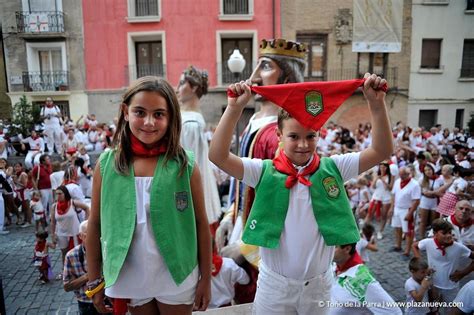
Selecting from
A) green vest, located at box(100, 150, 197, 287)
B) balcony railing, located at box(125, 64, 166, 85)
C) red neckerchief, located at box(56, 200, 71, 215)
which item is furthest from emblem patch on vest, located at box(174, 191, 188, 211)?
red neckerchief, located at box(56, 200, 71, 215)

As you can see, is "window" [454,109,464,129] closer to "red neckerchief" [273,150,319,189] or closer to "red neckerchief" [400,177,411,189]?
"red neckerchief" [400,177,411,189]

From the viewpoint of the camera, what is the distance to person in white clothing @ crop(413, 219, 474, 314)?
11.6ft

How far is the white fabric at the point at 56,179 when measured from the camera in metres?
4.59

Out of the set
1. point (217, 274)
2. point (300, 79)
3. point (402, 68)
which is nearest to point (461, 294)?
point (217, 274)

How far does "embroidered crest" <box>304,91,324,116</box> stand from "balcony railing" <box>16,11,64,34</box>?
8.98 feet

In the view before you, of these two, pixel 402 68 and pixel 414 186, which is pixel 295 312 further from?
pixel 414 186

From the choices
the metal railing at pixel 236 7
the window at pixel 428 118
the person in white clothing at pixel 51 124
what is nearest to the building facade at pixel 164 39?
the metal railing at pixel 236 7

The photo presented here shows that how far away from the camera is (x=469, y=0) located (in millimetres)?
3816

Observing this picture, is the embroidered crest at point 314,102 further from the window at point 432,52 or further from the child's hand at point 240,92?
the window at point 432,52

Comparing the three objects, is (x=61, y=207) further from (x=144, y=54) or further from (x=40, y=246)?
(x=144, y=54)

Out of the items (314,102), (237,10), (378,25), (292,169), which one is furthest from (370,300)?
(237,10)

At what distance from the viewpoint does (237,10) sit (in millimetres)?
8305

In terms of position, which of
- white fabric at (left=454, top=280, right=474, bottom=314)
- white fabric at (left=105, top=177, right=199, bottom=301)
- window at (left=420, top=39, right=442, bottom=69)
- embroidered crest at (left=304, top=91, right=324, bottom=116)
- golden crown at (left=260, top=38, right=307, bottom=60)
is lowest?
white fabric at (left=454, top=280, right=474, bottom=314)

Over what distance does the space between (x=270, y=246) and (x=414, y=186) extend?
4.92m
